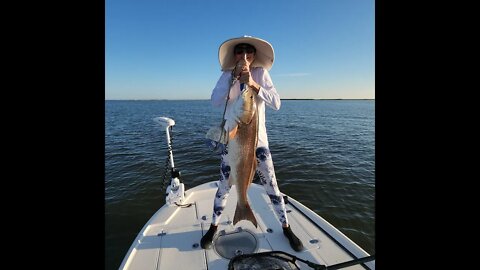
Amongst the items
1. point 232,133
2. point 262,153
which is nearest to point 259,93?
point 232,133

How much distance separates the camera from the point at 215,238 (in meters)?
3.87

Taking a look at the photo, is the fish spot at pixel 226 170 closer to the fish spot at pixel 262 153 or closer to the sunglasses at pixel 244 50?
the fish spot at pixel 262 153

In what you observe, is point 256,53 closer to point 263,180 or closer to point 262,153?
point 262,153

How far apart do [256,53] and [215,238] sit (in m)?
2.79

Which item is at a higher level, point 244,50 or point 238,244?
point 244,50

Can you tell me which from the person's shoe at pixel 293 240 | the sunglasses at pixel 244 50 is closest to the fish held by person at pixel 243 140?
the sunglasses at pixel 244 50

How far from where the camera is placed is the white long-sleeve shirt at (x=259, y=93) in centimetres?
307

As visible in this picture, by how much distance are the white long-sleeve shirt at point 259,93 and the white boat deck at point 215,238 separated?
5.31 ft

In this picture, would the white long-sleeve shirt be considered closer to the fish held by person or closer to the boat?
the fish held by person
